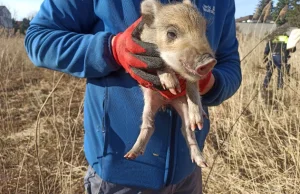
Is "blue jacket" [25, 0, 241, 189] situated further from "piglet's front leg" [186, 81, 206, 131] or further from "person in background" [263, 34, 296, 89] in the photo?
"person in background" [263, 34, 296, 89]

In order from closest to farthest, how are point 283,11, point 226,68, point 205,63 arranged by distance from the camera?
point 205,63, point 226,68, point 283,11

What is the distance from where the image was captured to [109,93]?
1.22 metres

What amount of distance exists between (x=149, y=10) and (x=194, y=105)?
35cm

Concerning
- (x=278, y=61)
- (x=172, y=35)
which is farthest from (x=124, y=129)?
(x=278, y=61)

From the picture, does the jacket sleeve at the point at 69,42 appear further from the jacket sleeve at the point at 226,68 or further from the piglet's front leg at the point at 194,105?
the jacket sleeve at the point at 226,68

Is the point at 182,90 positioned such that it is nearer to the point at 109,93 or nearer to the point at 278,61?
the point at 109,93

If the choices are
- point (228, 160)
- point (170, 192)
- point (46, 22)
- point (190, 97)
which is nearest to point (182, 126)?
point (190, 97)

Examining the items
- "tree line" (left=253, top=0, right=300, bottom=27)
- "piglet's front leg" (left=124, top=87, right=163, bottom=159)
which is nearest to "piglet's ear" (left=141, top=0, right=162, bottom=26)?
"piglet's front leg" (left=124, top=87, right=163, bottom=159)

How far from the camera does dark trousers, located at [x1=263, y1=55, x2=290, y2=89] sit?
3.56 meters

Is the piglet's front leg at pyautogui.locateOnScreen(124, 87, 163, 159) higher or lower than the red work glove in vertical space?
lower

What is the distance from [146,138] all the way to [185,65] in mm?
291

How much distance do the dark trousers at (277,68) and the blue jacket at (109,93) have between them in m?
2.46

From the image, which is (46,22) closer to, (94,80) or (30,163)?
(94,80)

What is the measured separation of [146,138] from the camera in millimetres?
1141
